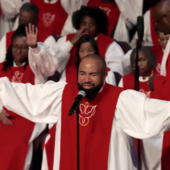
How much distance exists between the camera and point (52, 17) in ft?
20.8

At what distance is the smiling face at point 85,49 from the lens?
15.2 ft

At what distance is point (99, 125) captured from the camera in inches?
125

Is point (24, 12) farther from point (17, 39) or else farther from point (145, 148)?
point (145, 148)

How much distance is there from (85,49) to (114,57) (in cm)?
80

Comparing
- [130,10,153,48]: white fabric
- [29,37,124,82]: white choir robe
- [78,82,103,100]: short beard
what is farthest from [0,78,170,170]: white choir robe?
[130,10,153,48]: white fabric

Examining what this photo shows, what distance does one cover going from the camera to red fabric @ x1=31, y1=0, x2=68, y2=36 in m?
6.32

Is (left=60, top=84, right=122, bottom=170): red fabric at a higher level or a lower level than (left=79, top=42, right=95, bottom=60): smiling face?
lower

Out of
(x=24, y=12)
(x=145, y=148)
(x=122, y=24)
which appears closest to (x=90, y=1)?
(x=122, y=24)

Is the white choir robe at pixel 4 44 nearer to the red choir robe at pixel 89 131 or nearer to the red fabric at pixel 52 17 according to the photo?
the red fabric at pixel 52 17

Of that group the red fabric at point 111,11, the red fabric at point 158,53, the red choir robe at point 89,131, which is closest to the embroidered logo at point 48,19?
the red fabric at point 111,11

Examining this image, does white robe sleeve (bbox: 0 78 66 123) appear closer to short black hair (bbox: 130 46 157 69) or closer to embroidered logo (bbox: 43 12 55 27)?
short black hair (bbox: 130 46 157 69)

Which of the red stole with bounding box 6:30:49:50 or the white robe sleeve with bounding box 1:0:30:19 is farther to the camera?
the white robe sleeve with bounding box 1:0:30:19

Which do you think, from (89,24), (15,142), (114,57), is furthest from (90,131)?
(89,24)

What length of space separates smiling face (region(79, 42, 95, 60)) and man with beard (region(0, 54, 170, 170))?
52.6 inches
